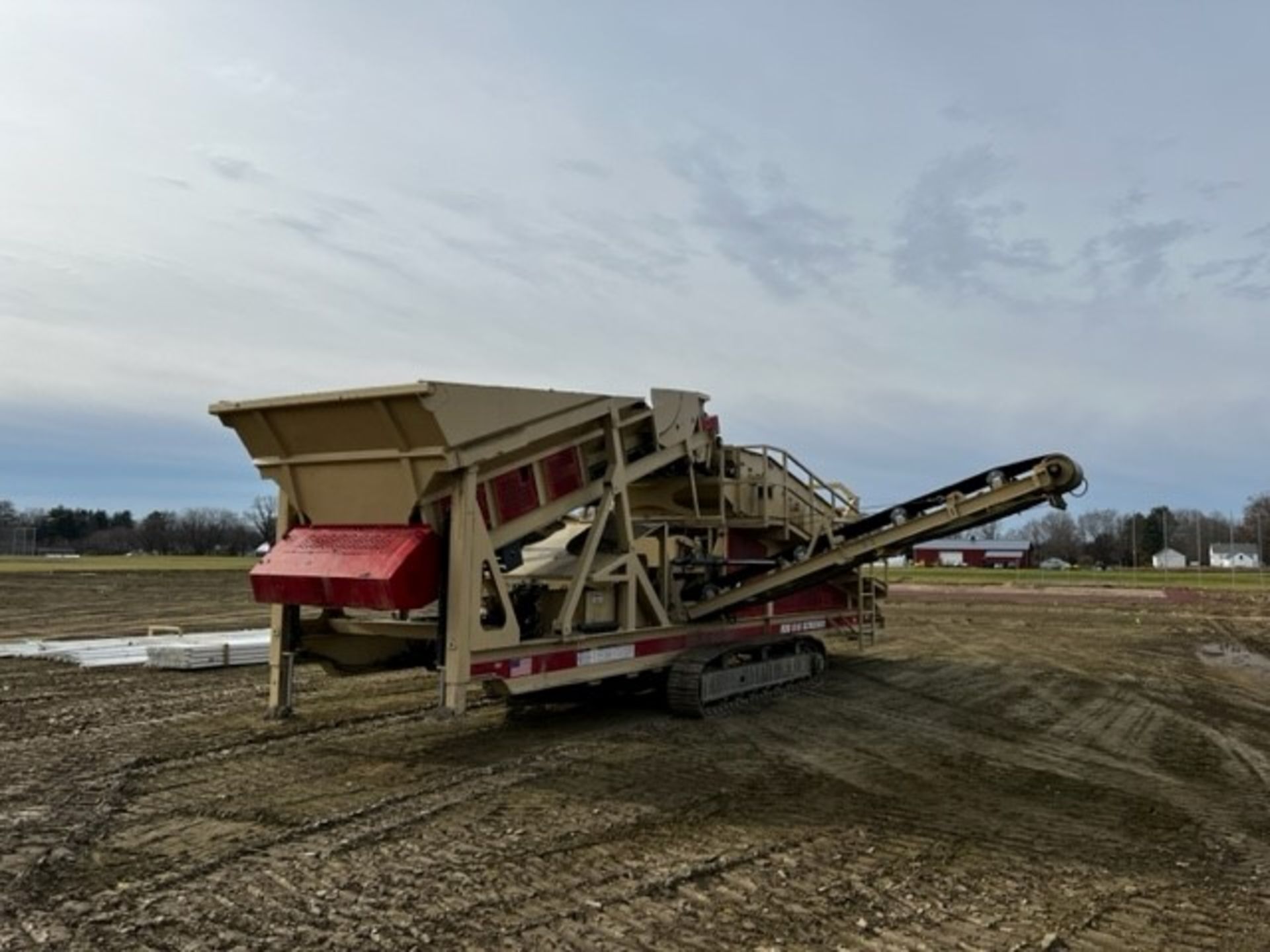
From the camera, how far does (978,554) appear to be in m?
102

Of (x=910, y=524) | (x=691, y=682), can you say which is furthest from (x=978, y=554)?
(x=691, y=682)

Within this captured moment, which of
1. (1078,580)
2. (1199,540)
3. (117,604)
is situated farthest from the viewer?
(1199,540)

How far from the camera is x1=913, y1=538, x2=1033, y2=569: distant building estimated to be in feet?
328

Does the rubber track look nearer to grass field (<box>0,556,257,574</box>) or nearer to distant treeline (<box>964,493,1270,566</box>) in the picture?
grass field (<box>0,556,257,574</box>)

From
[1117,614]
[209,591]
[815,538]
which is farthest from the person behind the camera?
[209,591]

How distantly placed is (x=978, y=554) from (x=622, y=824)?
10205 centimetres

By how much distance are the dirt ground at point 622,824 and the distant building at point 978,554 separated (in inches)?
3592

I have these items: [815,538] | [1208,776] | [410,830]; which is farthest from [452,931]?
[815,538]

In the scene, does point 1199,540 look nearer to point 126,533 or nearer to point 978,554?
point 978,554

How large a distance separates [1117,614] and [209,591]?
101 ft

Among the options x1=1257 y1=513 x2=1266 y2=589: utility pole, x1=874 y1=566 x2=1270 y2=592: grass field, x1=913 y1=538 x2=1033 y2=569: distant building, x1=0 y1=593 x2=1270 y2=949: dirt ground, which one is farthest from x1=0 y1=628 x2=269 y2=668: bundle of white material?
x1=913 y1=538 x2=1033 y2=569: distant building

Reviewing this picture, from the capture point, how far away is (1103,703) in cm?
1222

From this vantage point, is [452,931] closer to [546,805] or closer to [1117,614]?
[546,805]

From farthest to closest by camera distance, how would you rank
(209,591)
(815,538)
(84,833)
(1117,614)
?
(209,591) < (1117,614) < (815,538) < (84,833)
